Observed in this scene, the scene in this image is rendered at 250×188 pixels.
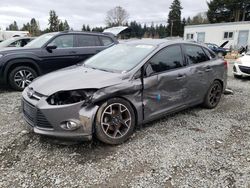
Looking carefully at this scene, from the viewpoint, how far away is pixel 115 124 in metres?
3.43

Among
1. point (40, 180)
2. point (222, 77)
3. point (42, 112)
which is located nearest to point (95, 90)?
point (42, 112)

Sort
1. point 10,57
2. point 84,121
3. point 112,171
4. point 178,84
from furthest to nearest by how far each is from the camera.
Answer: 1. point 10,57
2. point 178,84
3. point 84,121
4. point 112,171

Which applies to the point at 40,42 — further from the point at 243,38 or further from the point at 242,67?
the point at 243,38

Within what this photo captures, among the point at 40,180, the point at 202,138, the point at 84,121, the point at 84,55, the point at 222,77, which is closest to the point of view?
the point at 40,180

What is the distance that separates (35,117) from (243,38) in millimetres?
29163

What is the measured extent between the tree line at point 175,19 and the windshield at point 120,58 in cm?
2628

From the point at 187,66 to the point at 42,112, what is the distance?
2.69m

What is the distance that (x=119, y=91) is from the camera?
3375mm

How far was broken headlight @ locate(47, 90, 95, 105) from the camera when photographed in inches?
124

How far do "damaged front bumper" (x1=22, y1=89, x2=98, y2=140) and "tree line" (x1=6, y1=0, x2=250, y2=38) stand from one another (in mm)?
27852

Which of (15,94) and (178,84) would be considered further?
(15,94)

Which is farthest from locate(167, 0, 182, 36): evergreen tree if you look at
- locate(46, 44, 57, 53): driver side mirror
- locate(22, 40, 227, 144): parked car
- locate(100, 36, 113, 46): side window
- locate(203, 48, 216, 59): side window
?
locate(22, 40, 227, 144): parked car

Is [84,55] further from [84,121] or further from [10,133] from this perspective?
[84,121]

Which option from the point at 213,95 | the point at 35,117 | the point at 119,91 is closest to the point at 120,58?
the point at 119,91
